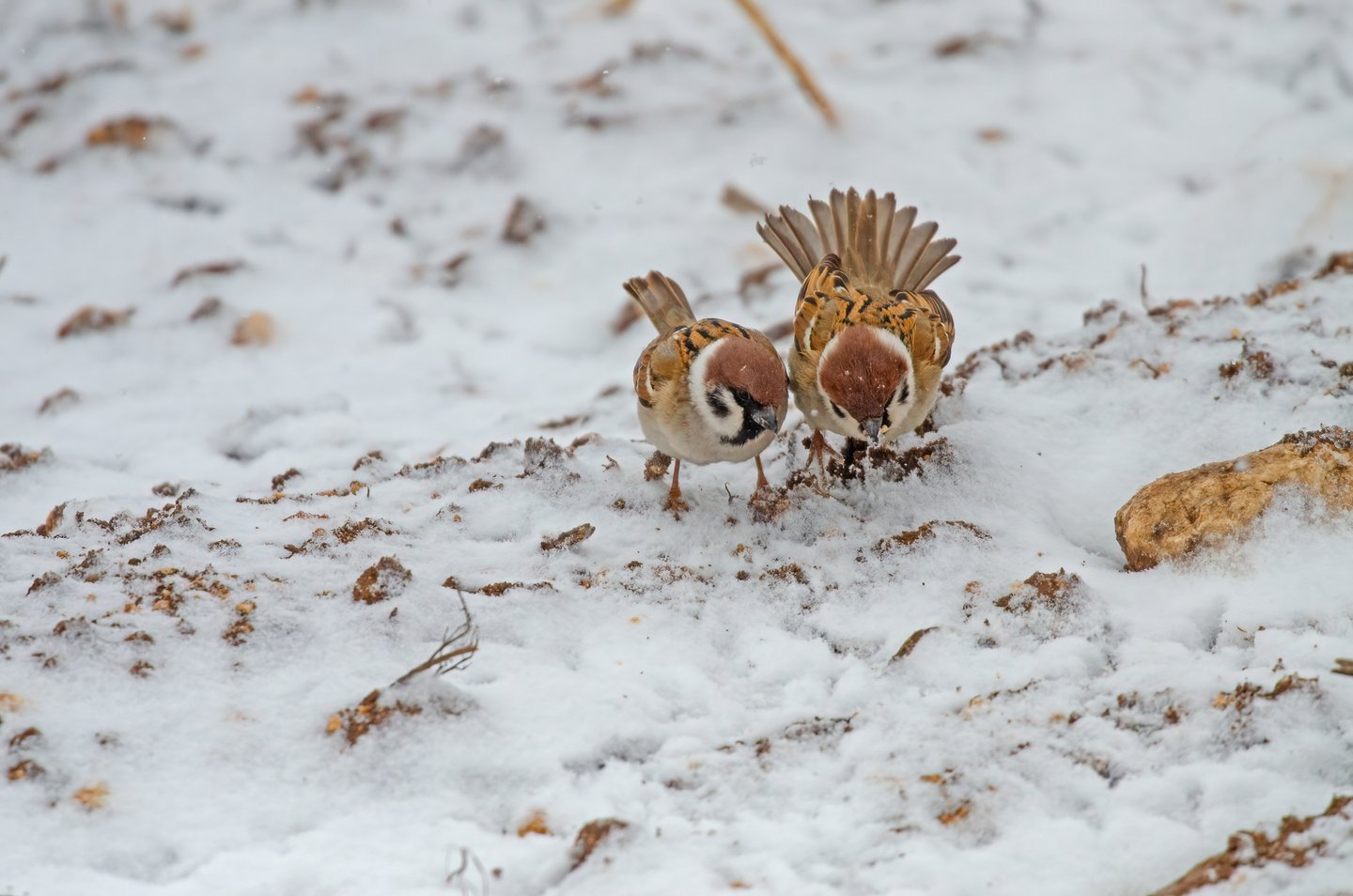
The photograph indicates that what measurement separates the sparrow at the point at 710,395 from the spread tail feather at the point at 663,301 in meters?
0.48

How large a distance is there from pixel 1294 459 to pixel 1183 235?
329 centimetres

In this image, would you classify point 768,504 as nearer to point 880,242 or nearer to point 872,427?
point 872,427

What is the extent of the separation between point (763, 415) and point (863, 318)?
647mm

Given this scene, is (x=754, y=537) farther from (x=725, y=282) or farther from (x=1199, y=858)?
(x=725, y=282)

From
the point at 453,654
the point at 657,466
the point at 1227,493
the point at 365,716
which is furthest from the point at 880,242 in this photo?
the point at 365,716

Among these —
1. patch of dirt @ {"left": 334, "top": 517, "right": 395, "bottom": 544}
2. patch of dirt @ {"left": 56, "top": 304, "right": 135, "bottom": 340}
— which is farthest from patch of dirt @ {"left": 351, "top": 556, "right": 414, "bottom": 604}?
patch of dirt @ {"left": 56, "top": 304, "right": 135, "bottom": 340}

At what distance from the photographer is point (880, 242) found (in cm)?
455

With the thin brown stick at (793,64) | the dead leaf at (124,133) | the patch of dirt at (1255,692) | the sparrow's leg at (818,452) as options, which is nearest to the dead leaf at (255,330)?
the dead leaf at (124,133)

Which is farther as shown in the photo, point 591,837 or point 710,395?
point 710,395

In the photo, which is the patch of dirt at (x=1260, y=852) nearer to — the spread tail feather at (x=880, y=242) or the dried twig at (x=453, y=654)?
the dried twig at (x=453, y=654)

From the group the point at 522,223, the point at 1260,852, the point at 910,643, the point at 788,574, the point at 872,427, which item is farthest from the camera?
the point at 522,223

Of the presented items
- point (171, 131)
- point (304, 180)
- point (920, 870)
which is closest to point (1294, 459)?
point (920, 870)

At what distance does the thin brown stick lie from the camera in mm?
6559

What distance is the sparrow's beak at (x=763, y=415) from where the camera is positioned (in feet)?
11.9
